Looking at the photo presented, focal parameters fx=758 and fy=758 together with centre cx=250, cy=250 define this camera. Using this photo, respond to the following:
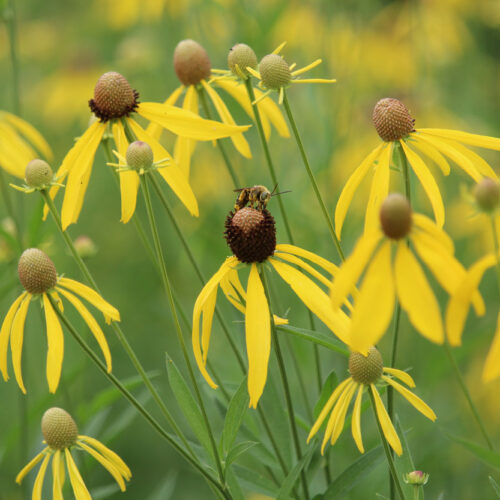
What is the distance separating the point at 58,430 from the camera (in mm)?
1080

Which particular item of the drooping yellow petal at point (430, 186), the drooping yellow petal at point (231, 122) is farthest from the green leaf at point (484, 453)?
the drooping yellow petal at point (231, 122)

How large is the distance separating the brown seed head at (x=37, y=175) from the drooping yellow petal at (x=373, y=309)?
529 mm

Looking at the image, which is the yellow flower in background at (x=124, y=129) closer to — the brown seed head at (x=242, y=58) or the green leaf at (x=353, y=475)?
the brown seed head at (x=242, y=58)

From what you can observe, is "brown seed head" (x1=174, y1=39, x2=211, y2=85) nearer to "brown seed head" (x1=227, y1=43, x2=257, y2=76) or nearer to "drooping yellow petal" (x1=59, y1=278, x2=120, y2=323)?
"brown seed head" (x1=227, y1=43, x2=257, y2=76)

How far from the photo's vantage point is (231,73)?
1190mm

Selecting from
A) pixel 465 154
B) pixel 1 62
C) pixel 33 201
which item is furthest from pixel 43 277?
pixel 1 62

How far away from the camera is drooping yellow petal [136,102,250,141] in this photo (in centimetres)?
109

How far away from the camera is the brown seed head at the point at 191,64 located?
4.28ft

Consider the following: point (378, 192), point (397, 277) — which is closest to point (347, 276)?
point (397, 277)

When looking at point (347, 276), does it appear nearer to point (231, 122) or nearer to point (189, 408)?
point (189, 408)

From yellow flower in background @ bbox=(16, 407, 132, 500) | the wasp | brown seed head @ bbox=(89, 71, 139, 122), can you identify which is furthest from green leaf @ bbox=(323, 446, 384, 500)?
brown seed head @ bbox=(89, 71, 139, 122)

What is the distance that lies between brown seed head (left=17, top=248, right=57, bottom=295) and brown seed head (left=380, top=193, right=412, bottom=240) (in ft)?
1.64

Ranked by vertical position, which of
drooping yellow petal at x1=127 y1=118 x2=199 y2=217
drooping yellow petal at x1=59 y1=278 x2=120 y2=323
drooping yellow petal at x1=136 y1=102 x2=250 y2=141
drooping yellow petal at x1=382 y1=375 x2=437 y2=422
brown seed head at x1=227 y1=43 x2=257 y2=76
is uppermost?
brown seed head at x1=227 y1=43 x2=257 y2=76

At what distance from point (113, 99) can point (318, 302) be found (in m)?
0.49
